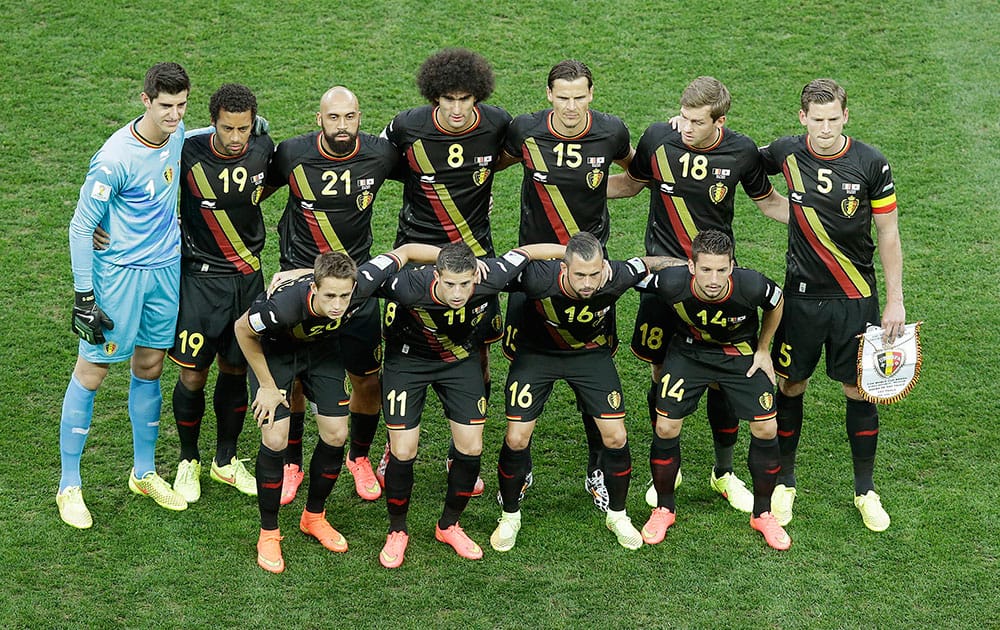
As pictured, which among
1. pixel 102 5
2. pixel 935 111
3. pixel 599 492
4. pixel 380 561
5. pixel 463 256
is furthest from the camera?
pixel 102 5

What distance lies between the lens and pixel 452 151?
27.5 ft

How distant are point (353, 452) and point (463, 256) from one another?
197 centimetres

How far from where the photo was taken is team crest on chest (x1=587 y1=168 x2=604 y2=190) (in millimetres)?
8312

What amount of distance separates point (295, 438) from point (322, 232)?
142 cm

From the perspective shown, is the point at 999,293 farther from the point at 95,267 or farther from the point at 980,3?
the point at 95,267

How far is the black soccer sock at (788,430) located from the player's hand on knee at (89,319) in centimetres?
413

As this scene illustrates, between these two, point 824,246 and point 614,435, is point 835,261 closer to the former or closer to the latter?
point 824,246

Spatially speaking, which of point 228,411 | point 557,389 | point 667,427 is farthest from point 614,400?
point 228,411

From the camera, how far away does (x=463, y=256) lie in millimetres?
7645

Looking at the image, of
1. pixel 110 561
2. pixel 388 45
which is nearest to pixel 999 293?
pixel 388 45

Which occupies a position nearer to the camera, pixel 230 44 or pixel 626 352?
pixel 626 352

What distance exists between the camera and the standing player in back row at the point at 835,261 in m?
7.99

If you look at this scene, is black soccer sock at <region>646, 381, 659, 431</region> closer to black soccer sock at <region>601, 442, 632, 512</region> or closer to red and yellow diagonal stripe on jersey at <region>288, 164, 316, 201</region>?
black soccer sock at <region>601, 442, 632, 512</region>

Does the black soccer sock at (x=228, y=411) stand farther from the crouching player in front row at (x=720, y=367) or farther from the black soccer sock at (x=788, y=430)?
the black soccer sock at (x=788, y=430)
